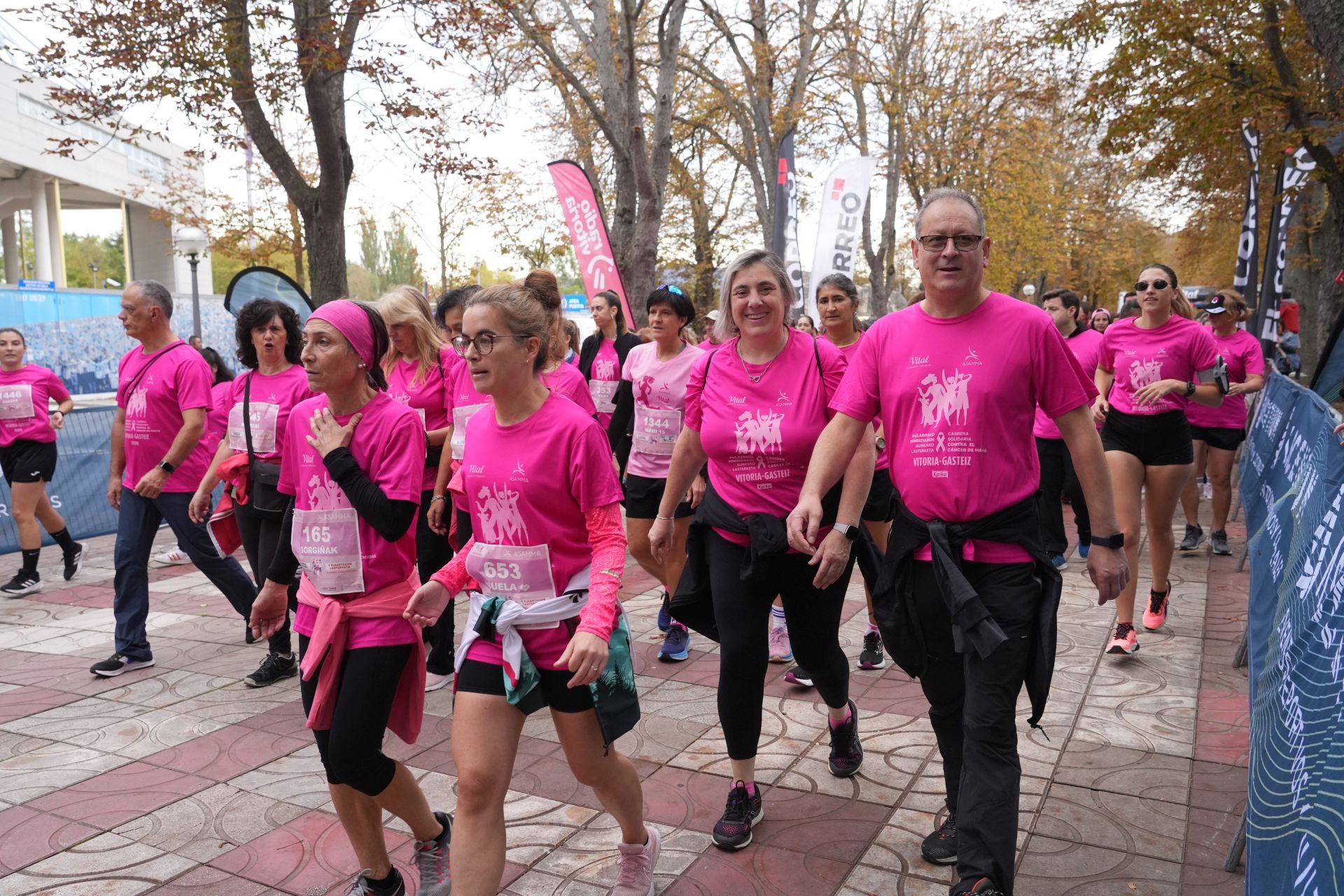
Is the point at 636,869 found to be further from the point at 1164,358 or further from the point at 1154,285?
the point at 1154,285

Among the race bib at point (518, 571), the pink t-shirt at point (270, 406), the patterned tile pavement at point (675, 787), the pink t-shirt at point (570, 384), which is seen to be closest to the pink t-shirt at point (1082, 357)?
the patterned tile pavement at point (675, 787)

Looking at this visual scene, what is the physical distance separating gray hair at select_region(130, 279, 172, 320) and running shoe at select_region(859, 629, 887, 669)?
428cm

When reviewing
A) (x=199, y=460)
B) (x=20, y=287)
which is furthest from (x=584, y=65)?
(x=199, y=460)

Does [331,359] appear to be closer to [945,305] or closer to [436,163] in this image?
[945,305]

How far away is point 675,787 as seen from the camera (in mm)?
4109

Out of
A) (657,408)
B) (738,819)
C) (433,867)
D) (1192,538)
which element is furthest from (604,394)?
(1192,538)

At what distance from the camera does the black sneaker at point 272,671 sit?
5562 millimetres

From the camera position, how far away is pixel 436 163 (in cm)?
1197

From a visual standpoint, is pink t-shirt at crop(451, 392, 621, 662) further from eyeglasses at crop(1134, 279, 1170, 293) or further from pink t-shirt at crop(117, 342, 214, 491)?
eyeglasses at crop(1134, 279, 1170, 293)

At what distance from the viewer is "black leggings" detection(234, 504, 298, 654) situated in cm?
515

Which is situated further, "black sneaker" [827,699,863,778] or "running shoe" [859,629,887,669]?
"running shoe" [859,629,887,669]

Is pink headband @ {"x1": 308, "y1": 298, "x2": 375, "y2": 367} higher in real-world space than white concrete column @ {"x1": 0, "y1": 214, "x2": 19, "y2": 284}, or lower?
lower

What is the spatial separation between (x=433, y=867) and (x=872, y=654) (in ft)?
9.81

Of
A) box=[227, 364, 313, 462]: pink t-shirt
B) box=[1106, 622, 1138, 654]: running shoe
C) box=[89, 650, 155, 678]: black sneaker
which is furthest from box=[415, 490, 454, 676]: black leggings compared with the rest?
box=[1106, 622, 1138, 654]: running shoe
